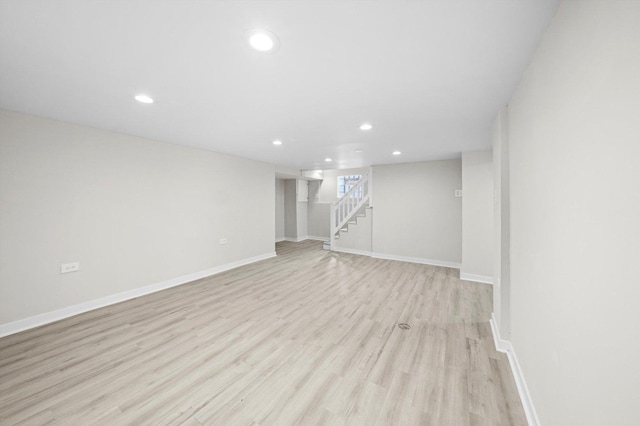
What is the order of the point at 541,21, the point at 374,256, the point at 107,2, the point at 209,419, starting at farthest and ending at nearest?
the point at 374,256 → the point at 209,419 → the point at 541,21 → the point at 107,2

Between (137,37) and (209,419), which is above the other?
(137,37)

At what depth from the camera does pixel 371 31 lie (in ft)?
4.44

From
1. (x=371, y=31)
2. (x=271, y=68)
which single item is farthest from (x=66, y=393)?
(x=371, y=31)

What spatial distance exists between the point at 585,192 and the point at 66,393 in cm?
348

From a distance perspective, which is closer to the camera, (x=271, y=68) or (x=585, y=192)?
(x=585, y=192)

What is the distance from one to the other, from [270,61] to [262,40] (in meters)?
0.23

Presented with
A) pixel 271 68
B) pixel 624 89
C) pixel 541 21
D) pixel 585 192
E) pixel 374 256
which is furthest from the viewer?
pixel 374 256

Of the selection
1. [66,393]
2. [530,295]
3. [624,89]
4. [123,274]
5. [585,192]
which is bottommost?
[66,393]

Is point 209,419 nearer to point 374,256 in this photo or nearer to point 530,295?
point 530,295

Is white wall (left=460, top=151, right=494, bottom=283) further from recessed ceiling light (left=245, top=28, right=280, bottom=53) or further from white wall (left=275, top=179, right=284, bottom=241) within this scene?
white wall (left=275, top=179, right=284, bottom=241)

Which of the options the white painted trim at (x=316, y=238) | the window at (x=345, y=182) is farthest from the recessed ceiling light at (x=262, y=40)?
the white painted trim at (x=316, y=238)

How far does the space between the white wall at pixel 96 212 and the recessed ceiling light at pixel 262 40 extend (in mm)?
3199

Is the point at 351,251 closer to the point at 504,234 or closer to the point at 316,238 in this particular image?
the point at 316,238

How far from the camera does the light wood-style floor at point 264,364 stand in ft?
5.32
